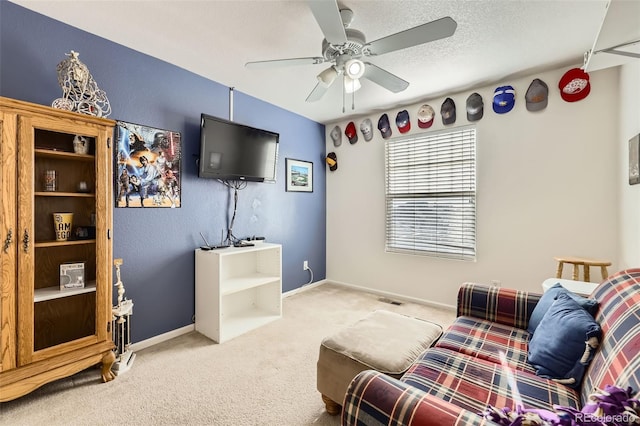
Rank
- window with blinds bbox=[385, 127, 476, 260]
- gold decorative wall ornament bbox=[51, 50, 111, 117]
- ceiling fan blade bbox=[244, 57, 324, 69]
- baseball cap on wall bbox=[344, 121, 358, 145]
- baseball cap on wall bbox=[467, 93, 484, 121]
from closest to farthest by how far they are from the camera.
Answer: gold decorative wall ornament bbox=[51, 50, 111, 117]
ceiling fan blade bbox=[244, 57, 324, 69]
baseball cap on wall bbox=[467, 93, 484, 121]
window with blinds bbox=[385, 127, 476, 260]
baseball cap on wall bbox=[344, 121, 358, 145]

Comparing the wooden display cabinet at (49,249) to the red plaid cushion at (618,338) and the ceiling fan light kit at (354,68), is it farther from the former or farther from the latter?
the red plaid cushion at (618,338)

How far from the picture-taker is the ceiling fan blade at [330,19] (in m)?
1.40

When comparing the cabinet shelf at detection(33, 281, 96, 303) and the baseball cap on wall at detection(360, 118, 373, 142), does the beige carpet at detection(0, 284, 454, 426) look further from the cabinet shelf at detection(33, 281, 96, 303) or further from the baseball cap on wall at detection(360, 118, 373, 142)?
the baseball cap on wall at detection(360, 118, 373, 142)

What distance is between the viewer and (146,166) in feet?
7.99

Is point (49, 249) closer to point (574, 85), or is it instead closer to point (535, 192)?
point (535, 192)

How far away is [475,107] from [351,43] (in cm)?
189

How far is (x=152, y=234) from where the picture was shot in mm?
2471

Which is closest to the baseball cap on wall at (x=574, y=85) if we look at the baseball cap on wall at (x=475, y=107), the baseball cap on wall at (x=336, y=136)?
the baseball cap on wall at (x=475, y=107)

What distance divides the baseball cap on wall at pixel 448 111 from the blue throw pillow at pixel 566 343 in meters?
2.38

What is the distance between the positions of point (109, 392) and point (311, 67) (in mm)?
2934

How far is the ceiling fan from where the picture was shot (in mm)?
1490

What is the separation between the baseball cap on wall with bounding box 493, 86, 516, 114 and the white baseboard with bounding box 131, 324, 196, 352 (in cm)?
383

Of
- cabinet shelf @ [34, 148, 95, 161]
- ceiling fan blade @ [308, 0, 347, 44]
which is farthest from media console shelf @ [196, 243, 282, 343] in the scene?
ceiling fan blade @ [308, 0, 347, 44]

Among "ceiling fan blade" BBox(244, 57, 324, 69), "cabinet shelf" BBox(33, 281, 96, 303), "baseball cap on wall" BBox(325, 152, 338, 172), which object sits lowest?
"cabinet shelf" BBox(33, 281, 96, 303)
